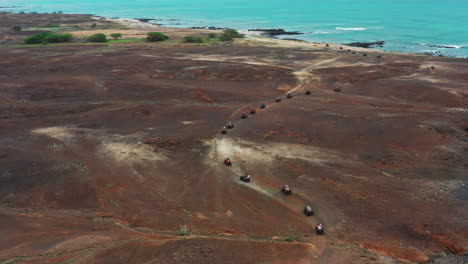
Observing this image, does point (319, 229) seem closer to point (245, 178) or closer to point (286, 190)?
point (286, 190)

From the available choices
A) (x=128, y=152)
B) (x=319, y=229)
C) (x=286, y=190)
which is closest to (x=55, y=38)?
(x=128, y=152)

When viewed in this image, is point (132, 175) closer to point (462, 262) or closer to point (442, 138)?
point (462, 262)

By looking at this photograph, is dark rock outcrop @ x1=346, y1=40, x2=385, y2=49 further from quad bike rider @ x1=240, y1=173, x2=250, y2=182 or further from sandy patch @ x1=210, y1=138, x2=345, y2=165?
quad bike rider @ x1=240, y1=173, x2=250, y2=182

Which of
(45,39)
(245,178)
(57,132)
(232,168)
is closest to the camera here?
(245,178)

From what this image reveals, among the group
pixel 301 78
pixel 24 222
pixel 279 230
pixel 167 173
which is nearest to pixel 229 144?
pixel 167 173

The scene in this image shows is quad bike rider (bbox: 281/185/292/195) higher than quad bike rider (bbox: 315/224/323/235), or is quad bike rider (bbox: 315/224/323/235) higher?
quad bike rider (bbox: 281/185/292/195)

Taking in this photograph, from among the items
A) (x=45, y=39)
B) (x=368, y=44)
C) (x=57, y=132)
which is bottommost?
(x=57, y=132)

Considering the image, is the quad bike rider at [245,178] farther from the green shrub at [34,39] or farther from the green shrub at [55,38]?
the green shrub at [34,39]

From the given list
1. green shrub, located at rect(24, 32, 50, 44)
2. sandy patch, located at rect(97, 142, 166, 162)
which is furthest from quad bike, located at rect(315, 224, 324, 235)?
green shrub, located at rect(24, 32, 50, 44)

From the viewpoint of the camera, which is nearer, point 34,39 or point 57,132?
point 57,132
